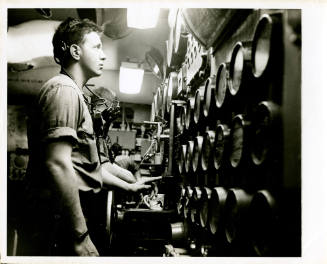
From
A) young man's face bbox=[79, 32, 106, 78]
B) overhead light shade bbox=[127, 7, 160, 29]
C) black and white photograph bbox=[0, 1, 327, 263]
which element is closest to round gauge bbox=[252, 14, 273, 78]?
black and white photograph bbox=[0, 1, 327, 263]

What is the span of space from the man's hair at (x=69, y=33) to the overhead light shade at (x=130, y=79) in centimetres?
67

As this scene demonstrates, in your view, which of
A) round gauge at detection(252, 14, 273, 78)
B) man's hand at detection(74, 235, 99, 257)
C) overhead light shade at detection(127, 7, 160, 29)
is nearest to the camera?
round gauge at detection(252, 14, 273, 78)

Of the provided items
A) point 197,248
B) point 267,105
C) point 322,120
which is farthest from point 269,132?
point 197,248

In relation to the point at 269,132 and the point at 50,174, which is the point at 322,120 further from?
the point at 50,174

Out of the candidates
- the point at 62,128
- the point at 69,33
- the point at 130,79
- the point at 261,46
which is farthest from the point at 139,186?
the point at 261,46

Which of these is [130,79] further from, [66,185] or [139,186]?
[66,185]

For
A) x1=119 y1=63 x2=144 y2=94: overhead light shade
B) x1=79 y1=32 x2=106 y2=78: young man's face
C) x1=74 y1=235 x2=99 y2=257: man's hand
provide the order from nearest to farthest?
x1=74 y1=235 x2=99 y2=257: man's hand, x1=79 y1=32 x2=106 y2=78: young man's face, x1=119 y1=63 x2=144 y2=94: overhead light shade

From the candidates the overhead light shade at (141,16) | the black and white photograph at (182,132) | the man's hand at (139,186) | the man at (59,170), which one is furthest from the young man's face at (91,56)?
the man's hand at (139,186)

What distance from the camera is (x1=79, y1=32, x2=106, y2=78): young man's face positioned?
2.67 metres

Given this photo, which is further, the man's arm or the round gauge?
the man's arm

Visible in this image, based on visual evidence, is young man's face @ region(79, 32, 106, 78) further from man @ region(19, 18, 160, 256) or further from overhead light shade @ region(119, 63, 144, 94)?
overhead light shade @ region(119, 63, 144, 94)

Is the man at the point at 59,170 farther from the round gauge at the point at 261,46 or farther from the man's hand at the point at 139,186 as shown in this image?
the round gauge at the point at 261,46

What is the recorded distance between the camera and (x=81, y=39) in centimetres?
269

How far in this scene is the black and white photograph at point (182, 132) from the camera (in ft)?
5.60
